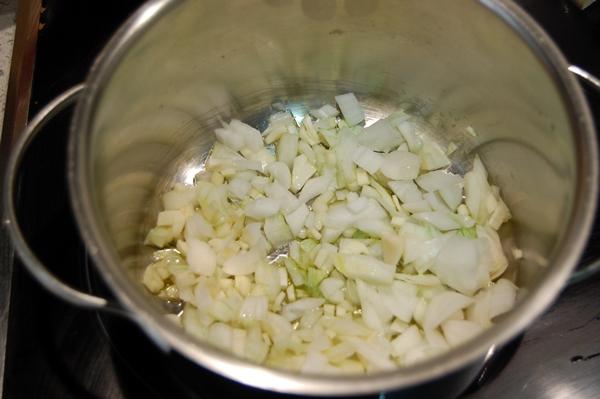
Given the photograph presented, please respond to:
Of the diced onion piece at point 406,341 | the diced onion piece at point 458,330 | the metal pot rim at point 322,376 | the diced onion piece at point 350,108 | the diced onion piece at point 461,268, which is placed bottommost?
the diced onion piece at point 406,341

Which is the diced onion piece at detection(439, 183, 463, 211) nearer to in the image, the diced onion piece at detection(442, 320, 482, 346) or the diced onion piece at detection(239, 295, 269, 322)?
the diced onion piece at detection(442, 320, 482, 346)

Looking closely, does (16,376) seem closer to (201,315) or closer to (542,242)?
(201,315)

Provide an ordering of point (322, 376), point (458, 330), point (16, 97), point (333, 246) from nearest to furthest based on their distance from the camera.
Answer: point (322, 376), point (458, 330), point (333, 246), point (16, 97)

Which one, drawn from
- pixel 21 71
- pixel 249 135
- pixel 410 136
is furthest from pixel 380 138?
pixel 21 71

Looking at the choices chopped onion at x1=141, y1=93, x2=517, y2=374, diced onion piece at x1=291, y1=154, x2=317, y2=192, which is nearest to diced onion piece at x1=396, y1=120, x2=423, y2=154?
chopped onion at x1=141, y1=93, x2=517, y2=374

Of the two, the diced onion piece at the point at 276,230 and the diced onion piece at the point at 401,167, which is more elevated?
the diced onion piece at the point at 401,167

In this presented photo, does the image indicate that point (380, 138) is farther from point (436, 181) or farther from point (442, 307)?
point (442, 307)

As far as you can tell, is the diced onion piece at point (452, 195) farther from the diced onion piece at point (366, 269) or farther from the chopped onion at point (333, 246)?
the diced onion piece at point (366, 269)

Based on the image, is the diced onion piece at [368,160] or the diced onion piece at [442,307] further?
the diced onion piece at [368,160]

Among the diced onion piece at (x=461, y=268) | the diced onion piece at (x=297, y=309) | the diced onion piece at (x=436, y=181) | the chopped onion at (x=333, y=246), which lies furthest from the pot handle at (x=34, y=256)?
the diced onion piece at (x=436, y=181)
